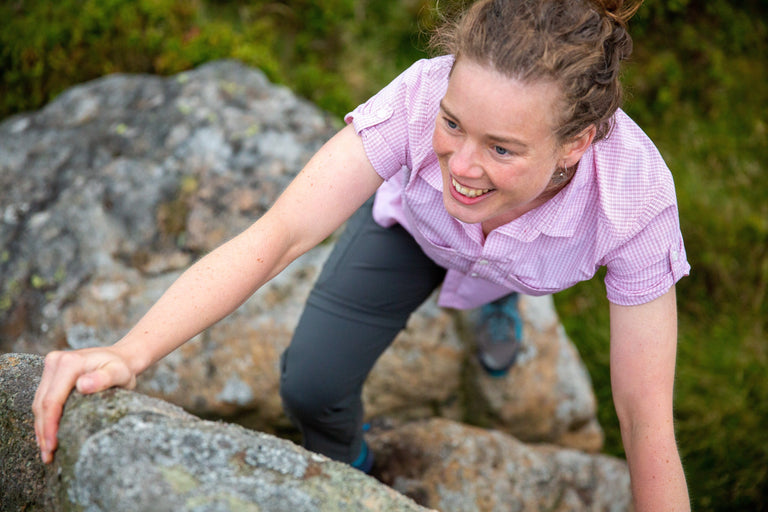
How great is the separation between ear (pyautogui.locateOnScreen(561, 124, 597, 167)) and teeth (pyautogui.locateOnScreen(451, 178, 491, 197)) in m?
0.25

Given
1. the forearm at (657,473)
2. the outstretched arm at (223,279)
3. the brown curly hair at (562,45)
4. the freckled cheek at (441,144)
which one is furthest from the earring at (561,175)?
the forearm at (657,473)

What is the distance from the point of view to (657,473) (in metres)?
2.16

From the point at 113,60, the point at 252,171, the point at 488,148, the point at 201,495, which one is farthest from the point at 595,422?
the point at 113,60

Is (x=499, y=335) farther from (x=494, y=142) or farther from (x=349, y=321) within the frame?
(x=494, y=142)

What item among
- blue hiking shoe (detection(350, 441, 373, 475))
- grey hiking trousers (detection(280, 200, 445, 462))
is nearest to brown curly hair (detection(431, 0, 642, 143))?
grey hiking trousers (detection(280, 200, 445, 462))

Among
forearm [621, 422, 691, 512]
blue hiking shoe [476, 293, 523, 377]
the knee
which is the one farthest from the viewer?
blue hiking shoe [476, 293, 523, 377]

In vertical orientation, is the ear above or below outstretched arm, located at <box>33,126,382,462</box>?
above

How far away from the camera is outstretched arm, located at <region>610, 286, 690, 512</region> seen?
2.15 meters

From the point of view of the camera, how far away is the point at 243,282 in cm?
209

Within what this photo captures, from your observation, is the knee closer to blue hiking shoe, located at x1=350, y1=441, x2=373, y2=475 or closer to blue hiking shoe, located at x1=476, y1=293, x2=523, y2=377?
blue hiking shoe, located at x1=350, y1=441, x2=373, y2=475

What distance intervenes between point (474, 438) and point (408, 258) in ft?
3.23

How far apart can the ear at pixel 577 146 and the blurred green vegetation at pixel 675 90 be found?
2001 mm

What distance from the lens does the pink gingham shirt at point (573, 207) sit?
219cm

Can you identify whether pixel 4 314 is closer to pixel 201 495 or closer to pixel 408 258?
pixel 408 258
